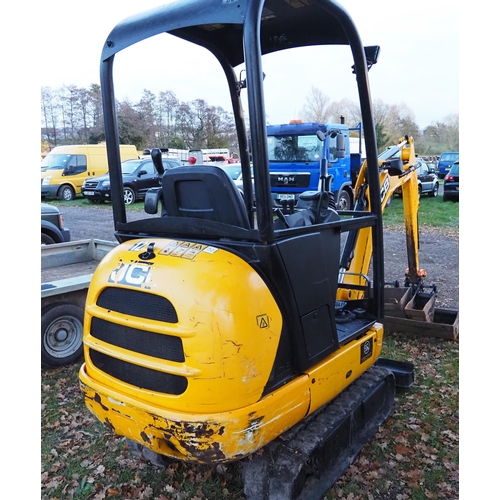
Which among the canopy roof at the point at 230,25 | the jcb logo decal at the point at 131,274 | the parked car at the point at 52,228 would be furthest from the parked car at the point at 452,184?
the jcb logo decal at the point at 131,274

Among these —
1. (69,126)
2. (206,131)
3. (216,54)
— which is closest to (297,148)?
(206,131)

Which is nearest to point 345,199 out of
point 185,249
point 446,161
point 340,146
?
point 340,146

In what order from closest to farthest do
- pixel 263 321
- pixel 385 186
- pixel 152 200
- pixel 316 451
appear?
pixel 263 321, pixel 316 451, pixel 152 200, pixel 385 186

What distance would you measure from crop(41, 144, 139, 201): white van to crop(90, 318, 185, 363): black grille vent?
60.3 feet

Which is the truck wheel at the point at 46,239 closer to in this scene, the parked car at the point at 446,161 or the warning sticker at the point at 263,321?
the warning sticker at the point at 263,321

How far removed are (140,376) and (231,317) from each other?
2.17 feet

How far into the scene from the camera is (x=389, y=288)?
222 inches

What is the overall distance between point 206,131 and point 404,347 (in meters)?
6.13

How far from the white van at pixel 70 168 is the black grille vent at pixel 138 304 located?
18.4 metres

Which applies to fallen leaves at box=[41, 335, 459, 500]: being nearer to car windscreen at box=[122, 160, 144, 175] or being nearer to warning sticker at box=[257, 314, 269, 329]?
warning sticker at box=[257, 314, 269, 329]

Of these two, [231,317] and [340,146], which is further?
[340,146]

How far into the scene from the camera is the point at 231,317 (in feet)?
7.54

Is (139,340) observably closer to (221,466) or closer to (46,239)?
(221,466)

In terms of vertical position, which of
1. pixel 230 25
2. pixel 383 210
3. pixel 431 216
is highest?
pixel 230 25
